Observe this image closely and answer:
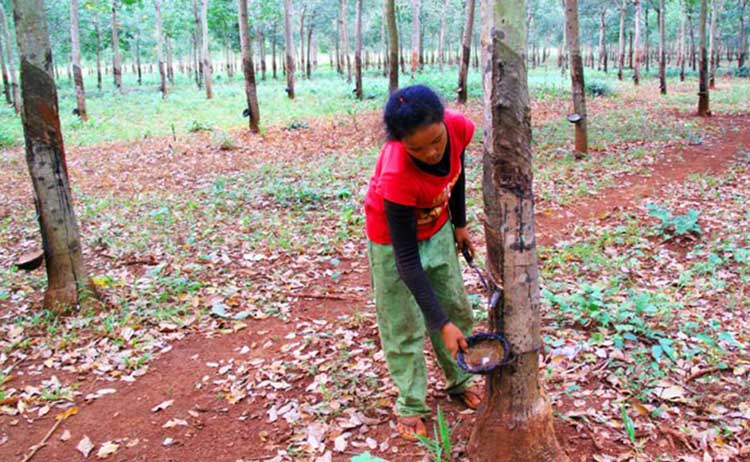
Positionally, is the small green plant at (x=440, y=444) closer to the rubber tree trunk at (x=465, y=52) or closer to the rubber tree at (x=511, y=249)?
the rubber tree at (x=511, y=249)

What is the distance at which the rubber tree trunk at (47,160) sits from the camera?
176 inches

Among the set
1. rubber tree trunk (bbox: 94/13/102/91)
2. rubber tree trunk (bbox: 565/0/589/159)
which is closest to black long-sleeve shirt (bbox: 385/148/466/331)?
rubber tree trunk (bbox: 565/0/589/159)

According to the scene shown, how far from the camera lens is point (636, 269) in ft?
16.8

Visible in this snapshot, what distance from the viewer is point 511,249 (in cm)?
233

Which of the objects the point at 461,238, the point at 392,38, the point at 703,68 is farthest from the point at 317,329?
the point at 703,68

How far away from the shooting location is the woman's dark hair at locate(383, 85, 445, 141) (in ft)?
7.08

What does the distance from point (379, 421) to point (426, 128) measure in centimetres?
184

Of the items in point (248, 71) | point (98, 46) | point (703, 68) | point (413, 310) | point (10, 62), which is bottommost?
point (413, 310)

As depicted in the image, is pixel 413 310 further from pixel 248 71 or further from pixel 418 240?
pixel 248 71

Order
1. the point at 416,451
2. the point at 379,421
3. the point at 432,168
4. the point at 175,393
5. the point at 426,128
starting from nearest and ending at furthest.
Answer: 1. the point at 426,128
2. the point at 432,168
3. the point at 416,451
4. the point at 379,421
5. the point at 175,393

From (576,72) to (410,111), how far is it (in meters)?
8.39

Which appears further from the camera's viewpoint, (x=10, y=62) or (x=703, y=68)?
(x=10, y=62)

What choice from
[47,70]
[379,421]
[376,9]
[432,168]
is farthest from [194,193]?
[376,9]

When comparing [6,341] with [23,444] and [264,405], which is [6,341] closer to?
[23,444]
